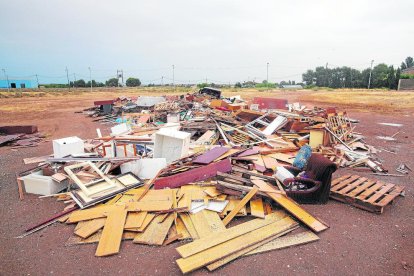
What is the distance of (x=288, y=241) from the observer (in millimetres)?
3738

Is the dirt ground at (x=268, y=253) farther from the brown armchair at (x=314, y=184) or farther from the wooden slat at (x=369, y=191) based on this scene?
the wooden slat at (x=369, y=191)

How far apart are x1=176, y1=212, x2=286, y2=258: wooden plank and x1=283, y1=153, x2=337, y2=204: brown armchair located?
73 cm

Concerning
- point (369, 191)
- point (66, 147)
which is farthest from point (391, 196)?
point (66, 147)

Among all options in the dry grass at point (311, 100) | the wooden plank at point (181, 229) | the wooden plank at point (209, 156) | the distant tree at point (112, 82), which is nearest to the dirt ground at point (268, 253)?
the wooden plank at point (181, 229)

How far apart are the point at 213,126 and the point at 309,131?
11.1 ft

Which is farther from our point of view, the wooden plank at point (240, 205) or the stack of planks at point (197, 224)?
the wooden plank at point (240, 205)

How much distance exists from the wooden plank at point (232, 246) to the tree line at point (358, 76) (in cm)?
5263

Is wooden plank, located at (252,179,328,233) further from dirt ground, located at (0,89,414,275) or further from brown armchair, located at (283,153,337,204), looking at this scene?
brown armchair, located at (283,153,337,204)

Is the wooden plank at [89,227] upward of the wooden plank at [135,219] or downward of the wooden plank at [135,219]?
downward

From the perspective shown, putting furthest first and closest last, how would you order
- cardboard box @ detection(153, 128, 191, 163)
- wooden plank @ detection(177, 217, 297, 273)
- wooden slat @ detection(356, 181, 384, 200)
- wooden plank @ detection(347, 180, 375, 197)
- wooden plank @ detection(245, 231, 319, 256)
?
cardboard box @ detection(153, 128, 191, 163) < wooden plank @ detection(347, 180, 375, 197) < wooden slat @ detection(356, 181, 384, 200) < wooden plank @ detection(245, 231, 319, 256) < wooden plank @ detection(177, 217, 297, 273)

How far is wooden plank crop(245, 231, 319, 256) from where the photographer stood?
3.57 m

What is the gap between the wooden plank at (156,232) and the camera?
3.78 meters

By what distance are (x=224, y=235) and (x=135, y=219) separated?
1495 mm

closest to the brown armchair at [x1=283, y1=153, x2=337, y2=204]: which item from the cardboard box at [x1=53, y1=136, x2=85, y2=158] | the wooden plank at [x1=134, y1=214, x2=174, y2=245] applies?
the wooden plank at [x1=134, y1=214, x2=174, y2=245]
